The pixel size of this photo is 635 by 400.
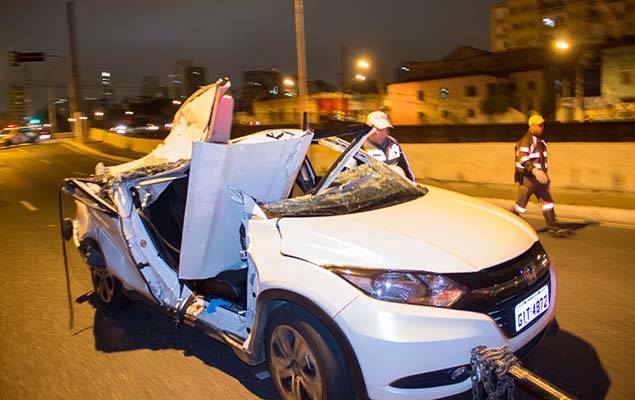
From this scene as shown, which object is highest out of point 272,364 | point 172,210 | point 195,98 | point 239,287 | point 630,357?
point 195,98

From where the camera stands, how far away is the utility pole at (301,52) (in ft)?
45.4

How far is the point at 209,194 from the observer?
3609 millimetres

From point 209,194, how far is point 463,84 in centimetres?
4899

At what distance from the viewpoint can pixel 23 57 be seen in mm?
41438

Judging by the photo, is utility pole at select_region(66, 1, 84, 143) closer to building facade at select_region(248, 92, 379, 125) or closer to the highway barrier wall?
building facade at select_region(248, 92, 379, 125)

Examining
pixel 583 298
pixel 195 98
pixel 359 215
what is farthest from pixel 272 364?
pixel 583 298

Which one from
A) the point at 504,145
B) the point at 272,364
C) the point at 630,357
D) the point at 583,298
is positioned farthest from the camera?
the point at 504,145

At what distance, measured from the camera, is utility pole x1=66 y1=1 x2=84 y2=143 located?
118 ft

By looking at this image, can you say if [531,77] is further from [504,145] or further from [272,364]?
[272,364]

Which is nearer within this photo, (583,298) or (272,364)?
(272,364)

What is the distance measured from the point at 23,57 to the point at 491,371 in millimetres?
46091

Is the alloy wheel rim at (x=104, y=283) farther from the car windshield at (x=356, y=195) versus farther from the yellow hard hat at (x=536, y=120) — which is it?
the yellow hard hat at (x=536, y=120)

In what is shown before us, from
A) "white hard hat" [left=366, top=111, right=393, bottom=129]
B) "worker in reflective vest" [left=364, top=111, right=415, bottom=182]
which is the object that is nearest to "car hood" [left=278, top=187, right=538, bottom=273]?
"worker in reflective vest" [left=364, top=111, right=415, bottom=182]

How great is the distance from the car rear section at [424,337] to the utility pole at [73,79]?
38101 mm
